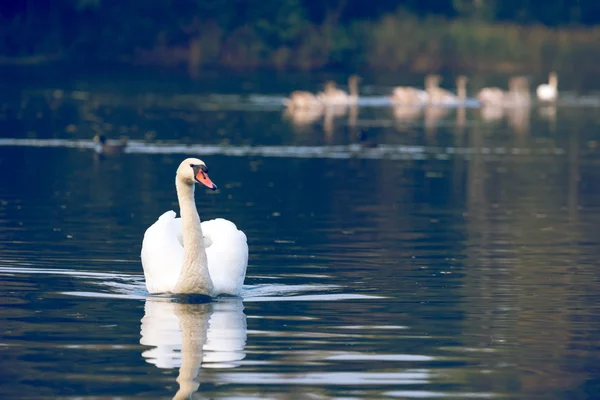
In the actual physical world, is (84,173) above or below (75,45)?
below

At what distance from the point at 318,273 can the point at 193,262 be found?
8.18 feet

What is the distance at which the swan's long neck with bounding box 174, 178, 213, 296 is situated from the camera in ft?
44.9

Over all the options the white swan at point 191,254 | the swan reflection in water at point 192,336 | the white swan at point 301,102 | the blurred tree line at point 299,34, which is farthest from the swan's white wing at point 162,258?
the blurred tree line at point 299,34

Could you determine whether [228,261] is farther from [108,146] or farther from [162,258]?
[108,146]

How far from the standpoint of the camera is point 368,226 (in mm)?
20594

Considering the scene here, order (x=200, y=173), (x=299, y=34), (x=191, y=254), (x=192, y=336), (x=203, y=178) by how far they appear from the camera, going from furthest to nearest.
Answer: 1. (x=299, y=34)
2. (x=200, y=173)
3. (x=203, y=178)
4. (x=191, y=254)
5. (x=192, y=336)

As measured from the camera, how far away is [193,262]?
13672mm

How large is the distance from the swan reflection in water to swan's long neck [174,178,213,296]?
146mm

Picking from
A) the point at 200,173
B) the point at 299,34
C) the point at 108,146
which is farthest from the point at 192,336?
the point at 299,34

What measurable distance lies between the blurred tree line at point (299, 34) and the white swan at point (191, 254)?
65267mm

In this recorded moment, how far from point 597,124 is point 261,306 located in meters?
35.6

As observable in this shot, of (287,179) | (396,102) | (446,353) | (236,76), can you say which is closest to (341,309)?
(446,353)

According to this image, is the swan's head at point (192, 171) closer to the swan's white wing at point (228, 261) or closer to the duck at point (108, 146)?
the swan's white wing at point (228, 261)

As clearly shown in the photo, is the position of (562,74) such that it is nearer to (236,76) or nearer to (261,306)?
(236,76)
